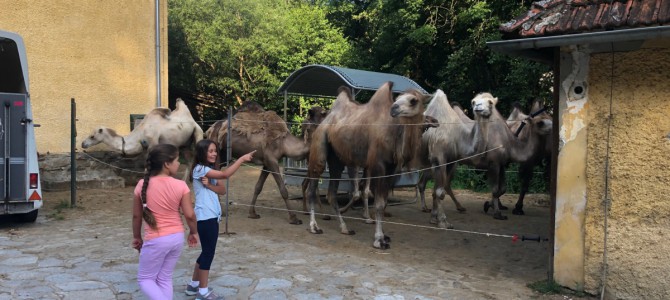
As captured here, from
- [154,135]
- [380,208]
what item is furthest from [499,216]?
[154,135]

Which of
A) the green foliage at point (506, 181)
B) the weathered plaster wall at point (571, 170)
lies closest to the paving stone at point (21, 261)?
the weathered plaster wall at point (571, 170)

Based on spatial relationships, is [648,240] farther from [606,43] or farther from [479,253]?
[479,253]

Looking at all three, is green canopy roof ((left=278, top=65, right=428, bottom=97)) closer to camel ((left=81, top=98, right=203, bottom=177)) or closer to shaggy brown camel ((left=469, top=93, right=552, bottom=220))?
shaggy brown camel ((left=469, top=93, right=552, bottom=220))

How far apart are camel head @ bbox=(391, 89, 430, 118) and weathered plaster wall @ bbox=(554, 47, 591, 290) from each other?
2.18 m

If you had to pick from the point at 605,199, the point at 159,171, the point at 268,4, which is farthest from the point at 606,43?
the point at 268,4

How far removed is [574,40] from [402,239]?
4152mm

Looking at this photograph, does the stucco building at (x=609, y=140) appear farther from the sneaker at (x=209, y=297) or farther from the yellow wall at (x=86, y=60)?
the yellow wall at (x=86, y=60)

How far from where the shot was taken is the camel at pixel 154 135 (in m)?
11.0

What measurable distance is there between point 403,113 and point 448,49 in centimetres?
1334

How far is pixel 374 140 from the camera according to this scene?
7.36 metres

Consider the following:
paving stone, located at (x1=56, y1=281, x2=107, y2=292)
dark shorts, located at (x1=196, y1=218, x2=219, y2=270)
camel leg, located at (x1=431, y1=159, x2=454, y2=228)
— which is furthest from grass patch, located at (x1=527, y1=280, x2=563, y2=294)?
paving stone, located at (x1=56, y1=281, x2=107, y2=292)

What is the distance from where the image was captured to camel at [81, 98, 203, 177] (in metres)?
11.0

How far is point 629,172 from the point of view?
4.83 meters

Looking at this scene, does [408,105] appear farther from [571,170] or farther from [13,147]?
[13,147]
